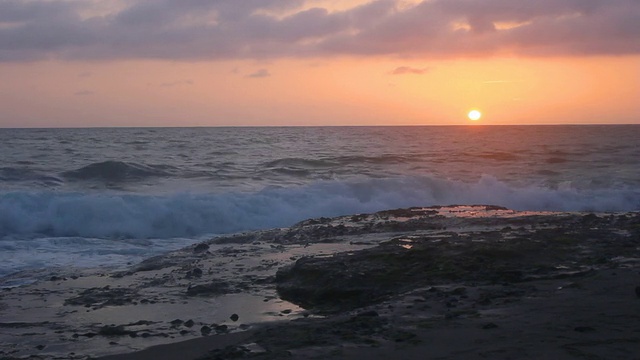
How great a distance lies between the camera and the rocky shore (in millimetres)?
5770

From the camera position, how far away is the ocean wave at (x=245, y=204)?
19891mm

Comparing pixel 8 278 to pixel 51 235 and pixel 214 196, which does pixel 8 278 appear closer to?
pixel 51 235

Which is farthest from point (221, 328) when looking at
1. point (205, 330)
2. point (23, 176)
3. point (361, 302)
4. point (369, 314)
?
point (23, 176)

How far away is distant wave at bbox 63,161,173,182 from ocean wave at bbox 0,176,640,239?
21.2ft

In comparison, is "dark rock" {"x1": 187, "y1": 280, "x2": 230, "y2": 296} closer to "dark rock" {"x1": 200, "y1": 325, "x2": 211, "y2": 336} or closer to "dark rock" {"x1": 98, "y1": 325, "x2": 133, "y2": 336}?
"dark rock" {"x1": 98, "y1": 325, "x2": 133, "y2": 336}

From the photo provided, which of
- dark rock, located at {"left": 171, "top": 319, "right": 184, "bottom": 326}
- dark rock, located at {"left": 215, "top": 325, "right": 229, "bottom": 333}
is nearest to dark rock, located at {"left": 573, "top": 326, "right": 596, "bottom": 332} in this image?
dark rock, located at {"left": 215, "top": 325, "right": 229, "bottom": 333}

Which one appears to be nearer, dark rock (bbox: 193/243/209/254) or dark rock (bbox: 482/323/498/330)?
dark rock (bbox: 482/323/498/330)

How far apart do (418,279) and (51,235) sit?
43.1ft

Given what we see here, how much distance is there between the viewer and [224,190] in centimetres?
2680

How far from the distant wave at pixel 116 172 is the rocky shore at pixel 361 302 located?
64.9 feet

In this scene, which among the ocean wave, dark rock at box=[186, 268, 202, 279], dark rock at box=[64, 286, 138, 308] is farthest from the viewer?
the ocean wave

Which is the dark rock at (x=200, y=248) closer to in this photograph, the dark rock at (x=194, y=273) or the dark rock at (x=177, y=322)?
the dark rock at (x=194, y=273)

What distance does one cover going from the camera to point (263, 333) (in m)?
6.51

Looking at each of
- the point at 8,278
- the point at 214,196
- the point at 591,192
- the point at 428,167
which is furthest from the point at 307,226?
the point at 428,167
